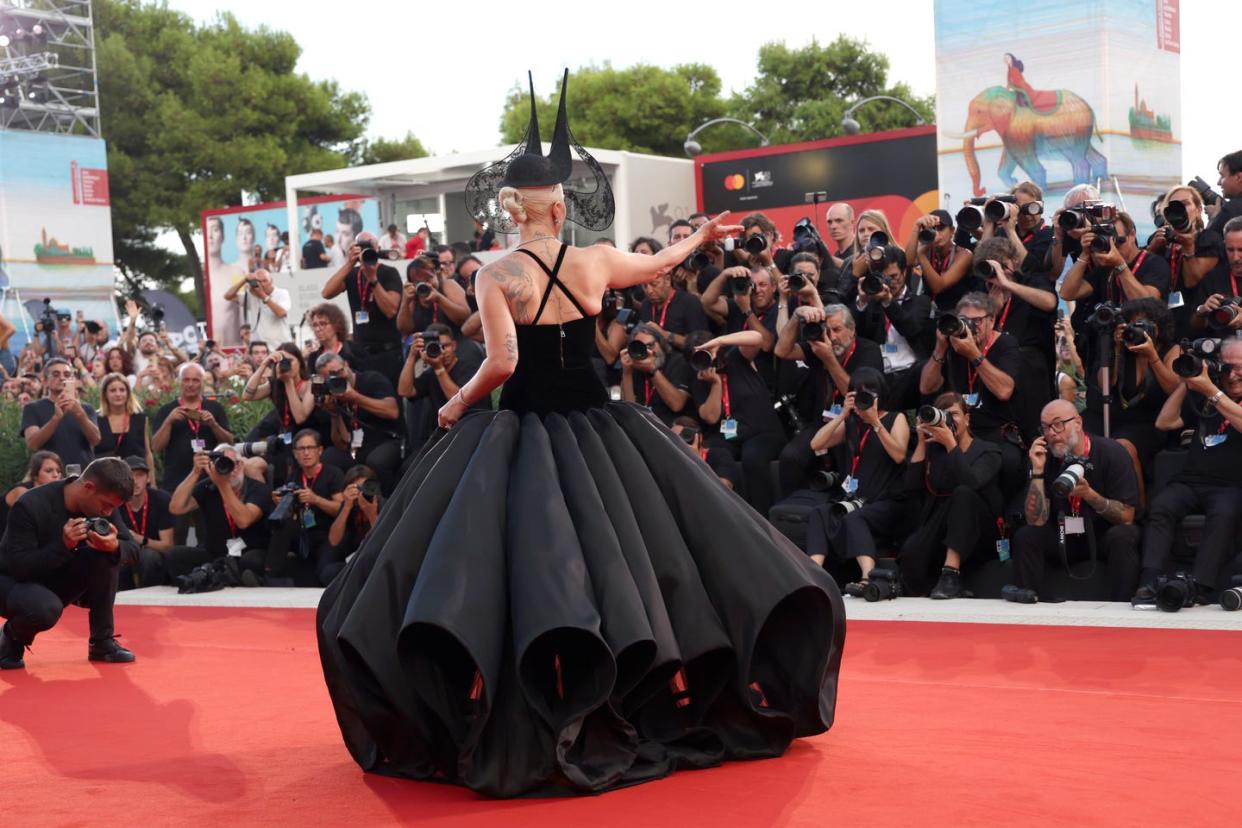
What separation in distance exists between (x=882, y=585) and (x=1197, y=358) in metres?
1.92

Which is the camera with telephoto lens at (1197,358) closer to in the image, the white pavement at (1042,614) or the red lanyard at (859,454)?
the white pavement at (1042,614)

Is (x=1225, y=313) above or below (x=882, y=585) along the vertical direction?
above

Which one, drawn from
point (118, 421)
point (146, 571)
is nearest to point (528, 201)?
point (146, 571)

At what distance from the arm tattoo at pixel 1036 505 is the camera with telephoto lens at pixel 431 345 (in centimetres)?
375

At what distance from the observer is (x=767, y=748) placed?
4.36m

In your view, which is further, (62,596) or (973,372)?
(973,372)

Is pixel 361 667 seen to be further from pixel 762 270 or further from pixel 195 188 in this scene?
pixel 195 188

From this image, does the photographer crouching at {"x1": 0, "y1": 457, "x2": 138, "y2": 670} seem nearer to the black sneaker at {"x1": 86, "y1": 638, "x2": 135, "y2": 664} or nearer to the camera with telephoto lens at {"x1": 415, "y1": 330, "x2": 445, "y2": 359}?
the black sneaker at {"x1": 86, "y1": 638, "x2": 135, "y2": 664}


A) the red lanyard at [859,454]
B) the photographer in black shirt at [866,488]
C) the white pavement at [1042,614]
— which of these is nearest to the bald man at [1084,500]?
the white pavement at [1042,614]

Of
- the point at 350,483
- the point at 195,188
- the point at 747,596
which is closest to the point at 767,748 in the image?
the point at 747,596

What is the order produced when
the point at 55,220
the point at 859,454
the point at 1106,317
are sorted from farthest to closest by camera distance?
1. the point at 55,220
2. the point at 859,454
3. the point at 1106,317

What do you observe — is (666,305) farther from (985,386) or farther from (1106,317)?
(1106,317)

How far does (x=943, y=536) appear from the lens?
7926 mm

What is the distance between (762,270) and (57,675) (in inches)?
178
